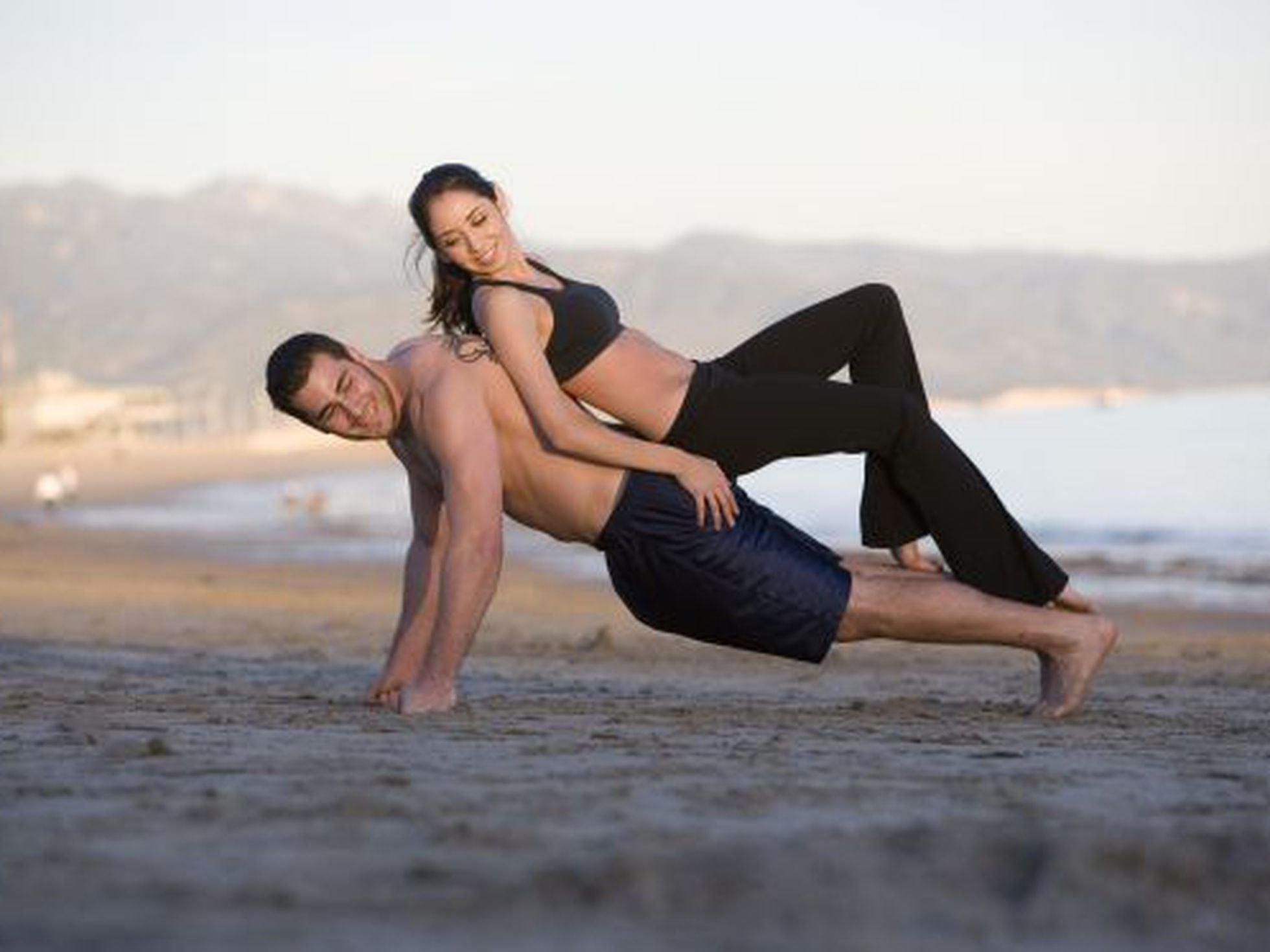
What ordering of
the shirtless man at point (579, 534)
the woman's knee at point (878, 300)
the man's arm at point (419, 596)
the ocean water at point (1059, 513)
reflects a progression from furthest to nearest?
the ocean water at point (1059, 513), the man's arm at point (419, 596), the woman's knee at point (878, 300), the shirtless man at point (579, 534)

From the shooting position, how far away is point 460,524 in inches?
229

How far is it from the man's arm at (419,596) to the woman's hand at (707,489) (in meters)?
0.83

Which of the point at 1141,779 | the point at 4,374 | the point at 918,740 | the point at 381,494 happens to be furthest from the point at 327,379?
the point at 4,374

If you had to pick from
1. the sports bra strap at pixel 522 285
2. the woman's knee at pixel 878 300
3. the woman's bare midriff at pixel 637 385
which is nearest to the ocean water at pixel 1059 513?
the woman's knee at pixel 878 300

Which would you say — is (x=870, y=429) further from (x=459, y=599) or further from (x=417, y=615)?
(x=417, y=615)

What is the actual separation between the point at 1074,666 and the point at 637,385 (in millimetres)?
1386

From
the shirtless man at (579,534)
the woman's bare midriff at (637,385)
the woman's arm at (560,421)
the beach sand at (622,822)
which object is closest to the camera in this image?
the beach sand at (622,822)

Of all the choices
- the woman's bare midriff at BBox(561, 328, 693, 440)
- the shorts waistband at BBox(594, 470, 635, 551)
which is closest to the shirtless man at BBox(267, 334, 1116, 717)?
the shorts waistband at BBox(594, 470, 635, 551)

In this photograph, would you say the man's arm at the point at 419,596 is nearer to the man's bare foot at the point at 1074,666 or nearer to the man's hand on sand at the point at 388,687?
the man's hand on sand at the point at 388,687

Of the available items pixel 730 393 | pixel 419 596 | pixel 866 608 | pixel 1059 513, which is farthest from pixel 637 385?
pixel 1059 513

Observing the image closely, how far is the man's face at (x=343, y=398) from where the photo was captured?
5672mm

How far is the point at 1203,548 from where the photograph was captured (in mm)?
23031

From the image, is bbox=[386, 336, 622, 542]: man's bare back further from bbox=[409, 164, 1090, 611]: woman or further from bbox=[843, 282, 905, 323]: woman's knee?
bbox=[843, 282, 905, 323]: woman's knee

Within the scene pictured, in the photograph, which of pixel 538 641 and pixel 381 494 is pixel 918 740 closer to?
pixel 538 641
